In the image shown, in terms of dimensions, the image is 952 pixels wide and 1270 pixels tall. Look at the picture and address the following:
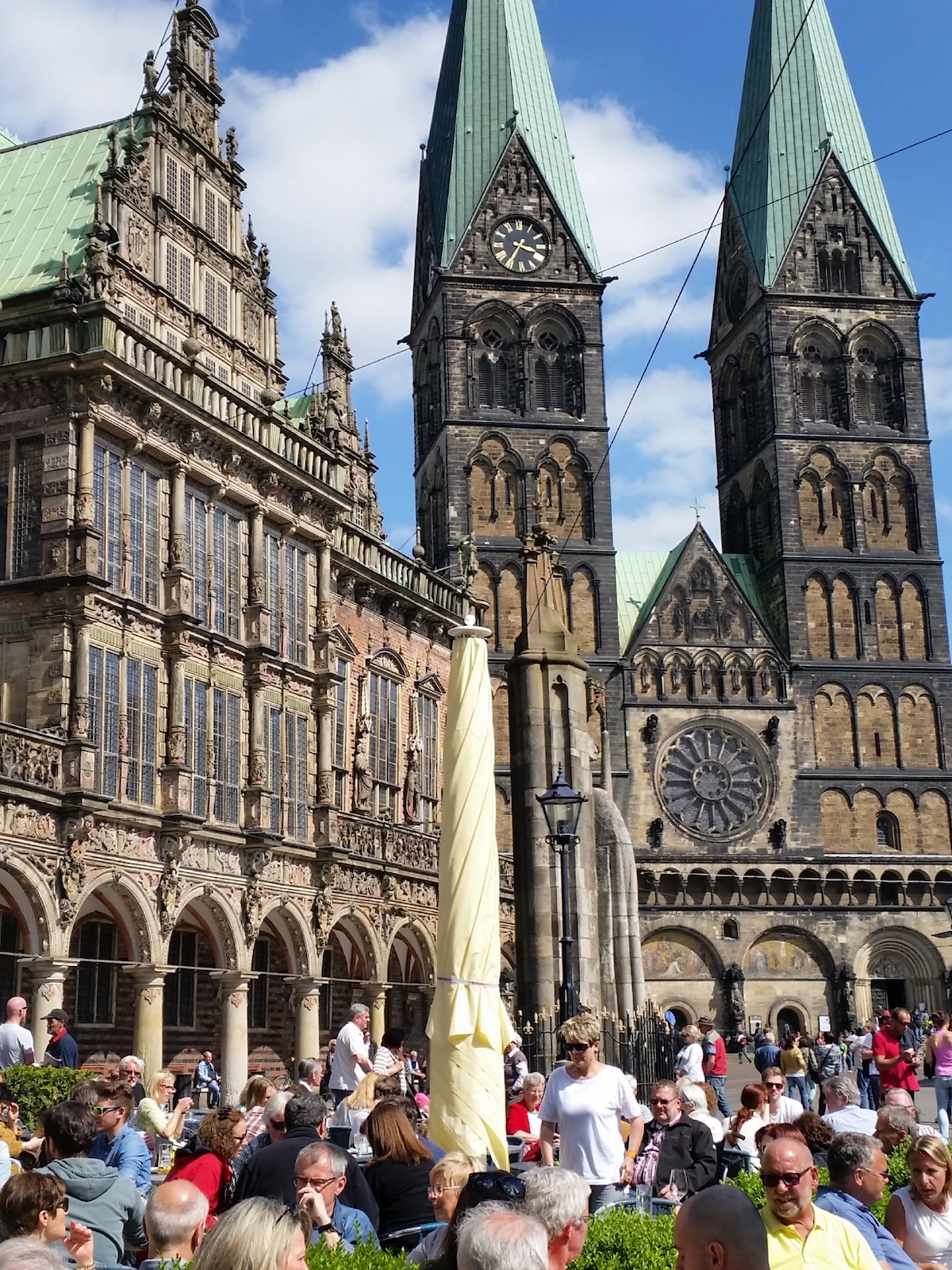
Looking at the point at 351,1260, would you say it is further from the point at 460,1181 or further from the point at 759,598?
the point at 759,598

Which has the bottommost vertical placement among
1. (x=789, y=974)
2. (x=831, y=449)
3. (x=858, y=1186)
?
(x=858, y=1186)

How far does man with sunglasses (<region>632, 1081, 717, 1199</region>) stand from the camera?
33.4ft

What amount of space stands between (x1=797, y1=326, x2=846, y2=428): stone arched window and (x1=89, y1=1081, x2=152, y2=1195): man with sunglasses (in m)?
55.6

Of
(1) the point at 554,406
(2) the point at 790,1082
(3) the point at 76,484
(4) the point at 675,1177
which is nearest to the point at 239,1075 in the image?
(3) the point at 76,484

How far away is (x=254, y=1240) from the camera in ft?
15.3

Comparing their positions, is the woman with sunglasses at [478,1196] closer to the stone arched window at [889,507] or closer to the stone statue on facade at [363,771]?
the stone statue on facade at [363,771]

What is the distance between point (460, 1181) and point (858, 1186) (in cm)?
186

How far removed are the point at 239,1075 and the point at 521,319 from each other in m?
39.5

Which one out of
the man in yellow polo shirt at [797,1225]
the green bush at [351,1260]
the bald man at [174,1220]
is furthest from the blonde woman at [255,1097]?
the man in yellow polo shirt at [797,1225]

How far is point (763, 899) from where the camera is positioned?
187ft

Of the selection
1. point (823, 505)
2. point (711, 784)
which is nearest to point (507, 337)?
point (823, 505)

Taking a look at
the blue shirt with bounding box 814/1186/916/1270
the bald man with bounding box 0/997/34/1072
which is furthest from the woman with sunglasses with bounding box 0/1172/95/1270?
the bald man with bounding box 0/997/34/1072

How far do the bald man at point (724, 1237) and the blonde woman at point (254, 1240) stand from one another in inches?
43.4

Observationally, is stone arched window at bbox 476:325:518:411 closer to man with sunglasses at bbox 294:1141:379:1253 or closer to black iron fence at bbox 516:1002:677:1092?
black iron fence at bbox 516:1002:677:1092
